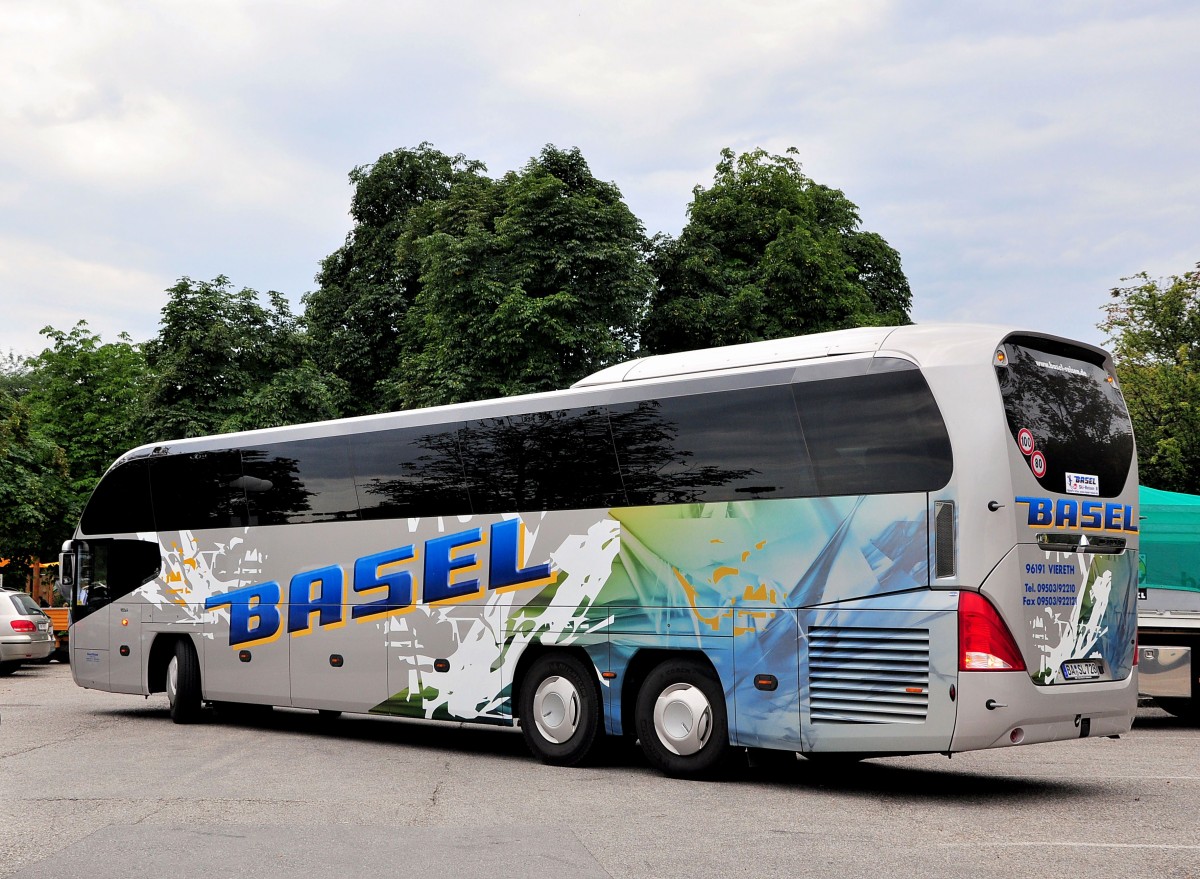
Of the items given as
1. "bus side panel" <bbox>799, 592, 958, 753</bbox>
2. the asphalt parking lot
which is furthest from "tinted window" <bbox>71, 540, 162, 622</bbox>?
"bus side panel" <bbox>799, 592, 958, 753</bbox>

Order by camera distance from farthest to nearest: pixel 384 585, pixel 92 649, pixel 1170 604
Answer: pixel 92 649, pixel 1170 604, pixel 384 585

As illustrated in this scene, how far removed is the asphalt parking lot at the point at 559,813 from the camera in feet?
25.6

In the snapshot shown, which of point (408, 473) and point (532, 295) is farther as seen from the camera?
point (532, 295)

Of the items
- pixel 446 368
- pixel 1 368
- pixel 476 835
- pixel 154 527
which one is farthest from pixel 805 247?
pixel 1 368

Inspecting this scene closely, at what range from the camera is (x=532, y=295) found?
36.5 metres

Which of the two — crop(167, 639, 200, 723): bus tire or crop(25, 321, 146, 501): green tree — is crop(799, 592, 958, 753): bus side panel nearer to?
crop(167, 639, 200, 723): bus tire

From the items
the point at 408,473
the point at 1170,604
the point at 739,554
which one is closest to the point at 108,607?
the point at 408,473

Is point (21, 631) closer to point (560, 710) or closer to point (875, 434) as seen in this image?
point (560, 710)

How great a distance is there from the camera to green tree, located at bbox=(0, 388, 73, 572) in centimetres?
3825

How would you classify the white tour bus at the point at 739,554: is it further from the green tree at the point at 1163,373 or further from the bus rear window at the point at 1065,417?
the green tree at the point at 1163,373

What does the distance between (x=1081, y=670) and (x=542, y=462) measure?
526cm

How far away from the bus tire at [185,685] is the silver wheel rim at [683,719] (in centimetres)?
780

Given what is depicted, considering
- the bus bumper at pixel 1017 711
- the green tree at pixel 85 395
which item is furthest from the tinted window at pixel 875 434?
the green tree at pixel 85 395

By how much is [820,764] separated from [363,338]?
36753 mm
